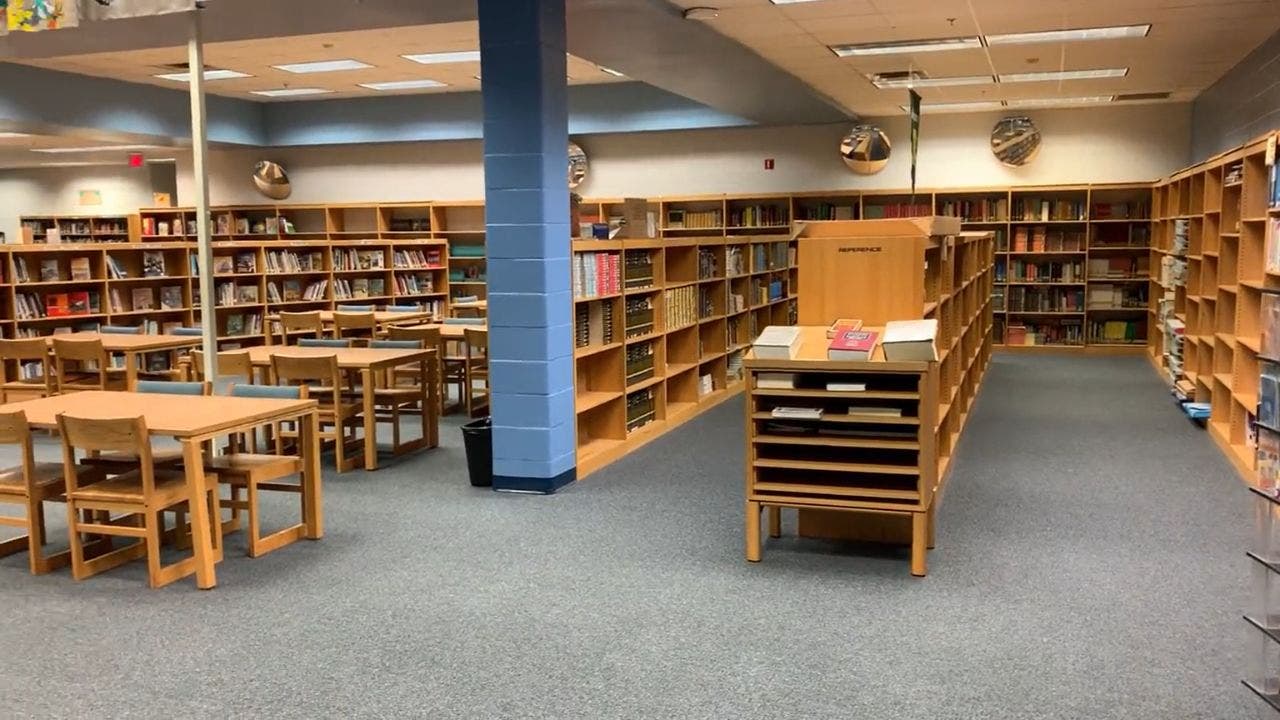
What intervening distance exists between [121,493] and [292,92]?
981cm

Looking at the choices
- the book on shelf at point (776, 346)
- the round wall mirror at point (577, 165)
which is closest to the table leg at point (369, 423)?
the book on shelf at point (776, 346)

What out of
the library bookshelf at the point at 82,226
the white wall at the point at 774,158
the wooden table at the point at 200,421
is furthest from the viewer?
the library bookshelf at the point at 82,226

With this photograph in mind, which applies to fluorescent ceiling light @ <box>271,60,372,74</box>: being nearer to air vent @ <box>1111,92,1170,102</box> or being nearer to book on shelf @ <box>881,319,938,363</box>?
book on shelf @ <box>881,319,938,363</box>

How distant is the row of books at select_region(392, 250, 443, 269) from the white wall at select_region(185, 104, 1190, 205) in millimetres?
1293

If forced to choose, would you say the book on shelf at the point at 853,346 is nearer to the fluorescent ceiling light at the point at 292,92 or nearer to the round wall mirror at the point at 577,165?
the round wall mirror at the point at 577,165

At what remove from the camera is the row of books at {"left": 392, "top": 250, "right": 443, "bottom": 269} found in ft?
45.7

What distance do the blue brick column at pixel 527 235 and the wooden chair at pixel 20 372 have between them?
4268 millimetres

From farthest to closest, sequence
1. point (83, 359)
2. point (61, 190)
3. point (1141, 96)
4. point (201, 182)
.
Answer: point (61, 190) < point (1141, 96) < point (83, 359) < point (201, 182)

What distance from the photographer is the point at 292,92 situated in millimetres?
13547

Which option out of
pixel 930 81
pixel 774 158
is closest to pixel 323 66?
pixel 774 158

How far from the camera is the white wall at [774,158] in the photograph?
13531mm

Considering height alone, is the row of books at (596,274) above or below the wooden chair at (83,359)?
above

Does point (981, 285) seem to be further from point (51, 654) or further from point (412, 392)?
point (51, 654)

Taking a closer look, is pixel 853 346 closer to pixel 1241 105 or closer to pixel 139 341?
pixel 139 341
